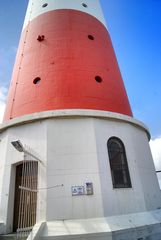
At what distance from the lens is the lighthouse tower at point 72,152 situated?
6.20m

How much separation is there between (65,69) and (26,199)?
5614 millimetres

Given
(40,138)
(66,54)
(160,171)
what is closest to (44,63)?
(66,54)

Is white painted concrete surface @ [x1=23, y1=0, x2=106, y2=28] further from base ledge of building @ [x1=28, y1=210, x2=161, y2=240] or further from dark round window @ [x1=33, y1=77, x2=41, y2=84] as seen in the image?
base ledge of building @ [x1=28, y1=210, x2=161, y2=240]

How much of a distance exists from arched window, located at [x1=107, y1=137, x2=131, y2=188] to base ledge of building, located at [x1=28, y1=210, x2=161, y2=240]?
110 centimetres

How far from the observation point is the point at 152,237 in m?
6.43

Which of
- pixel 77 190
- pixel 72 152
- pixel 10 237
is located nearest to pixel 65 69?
pixel 72 152

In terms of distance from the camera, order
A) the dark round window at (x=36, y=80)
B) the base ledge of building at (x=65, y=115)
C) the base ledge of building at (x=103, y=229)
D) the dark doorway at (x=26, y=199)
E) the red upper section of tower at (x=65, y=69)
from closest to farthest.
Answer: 1. the base ledge of building at (x=103, y=229)
2. the dark doorway at (x=26, y=199)
3. the base ledge of building at (x=65, y=115)
4. the red upper section of tower at (x=65, y=69)
5. the dark round window at (x=36, y=80)

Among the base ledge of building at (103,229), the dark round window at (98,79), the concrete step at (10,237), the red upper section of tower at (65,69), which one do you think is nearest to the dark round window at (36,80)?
the red upper section of tower at (65,69)

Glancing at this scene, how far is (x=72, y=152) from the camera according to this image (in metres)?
6.98

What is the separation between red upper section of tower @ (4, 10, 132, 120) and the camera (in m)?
8.24

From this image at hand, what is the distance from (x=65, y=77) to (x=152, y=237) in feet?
22.5

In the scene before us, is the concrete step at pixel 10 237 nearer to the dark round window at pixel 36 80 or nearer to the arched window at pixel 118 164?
the arched window at pixel 118 164

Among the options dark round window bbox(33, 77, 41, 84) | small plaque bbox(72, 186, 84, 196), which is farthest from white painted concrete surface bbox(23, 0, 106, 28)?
small plaque bbox(72, 186, 84, 196)

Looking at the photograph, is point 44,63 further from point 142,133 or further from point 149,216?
point 149,216
